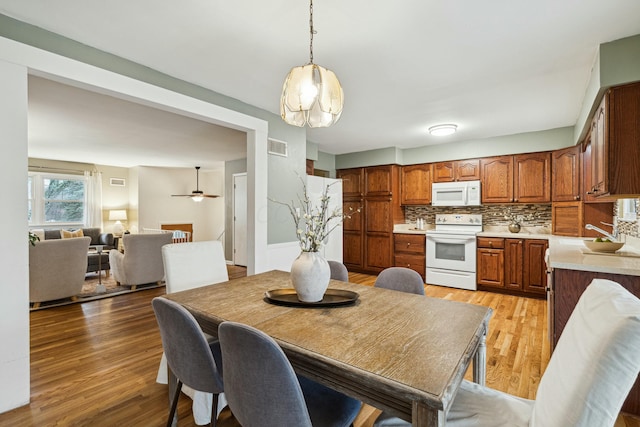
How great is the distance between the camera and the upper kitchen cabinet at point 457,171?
4.96 metres

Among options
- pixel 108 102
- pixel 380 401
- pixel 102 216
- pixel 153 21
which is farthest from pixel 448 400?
pixel 102 216

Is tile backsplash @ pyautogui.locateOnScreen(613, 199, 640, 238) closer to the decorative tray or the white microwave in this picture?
the white microwave

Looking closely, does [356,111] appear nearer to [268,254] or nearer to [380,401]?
[268,254]

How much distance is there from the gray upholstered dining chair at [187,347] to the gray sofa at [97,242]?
5369 mm

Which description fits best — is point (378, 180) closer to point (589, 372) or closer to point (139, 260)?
point (139, 260)

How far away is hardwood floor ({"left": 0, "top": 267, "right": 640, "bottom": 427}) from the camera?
1.84 m

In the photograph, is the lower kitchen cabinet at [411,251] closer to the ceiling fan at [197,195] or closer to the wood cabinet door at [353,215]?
the wood cabinet door at [353,215]

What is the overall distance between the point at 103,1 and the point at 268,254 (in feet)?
8.49

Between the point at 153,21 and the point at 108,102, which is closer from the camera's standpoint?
the point at 153,21

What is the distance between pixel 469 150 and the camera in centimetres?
501

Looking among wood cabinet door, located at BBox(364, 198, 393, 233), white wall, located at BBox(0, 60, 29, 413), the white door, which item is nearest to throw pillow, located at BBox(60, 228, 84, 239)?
the white door

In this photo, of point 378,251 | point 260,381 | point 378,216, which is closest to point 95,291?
point 378,251

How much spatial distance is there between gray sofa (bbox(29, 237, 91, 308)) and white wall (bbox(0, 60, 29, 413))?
226 cm

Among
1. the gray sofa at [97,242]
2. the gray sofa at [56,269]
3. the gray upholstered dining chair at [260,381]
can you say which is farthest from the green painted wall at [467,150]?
the gray upholstered dining chair at [260,381]
